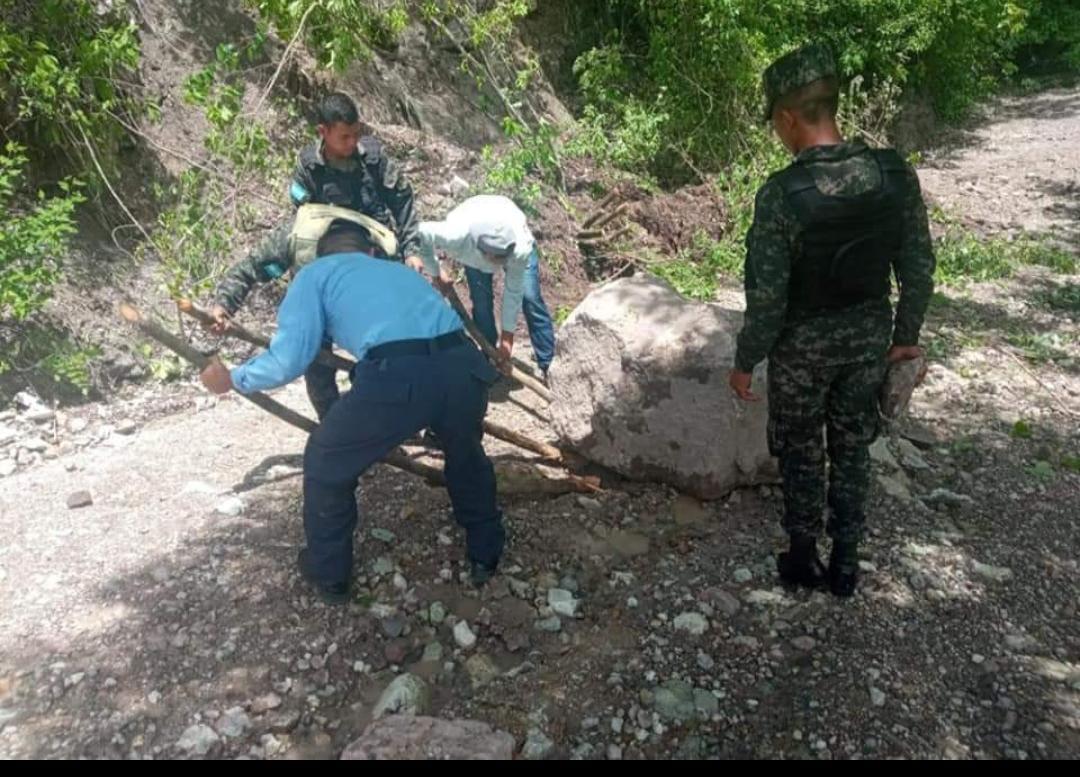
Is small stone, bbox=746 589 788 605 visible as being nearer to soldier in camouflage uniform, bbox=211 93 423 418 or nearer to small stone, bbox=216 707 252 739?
small stone, bbox=216 707 252 739

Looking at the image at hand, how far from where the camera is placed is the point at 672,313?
3396 millimetres

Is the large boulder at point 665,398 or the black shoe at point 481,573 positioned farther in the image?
the large boulder at point 665,398

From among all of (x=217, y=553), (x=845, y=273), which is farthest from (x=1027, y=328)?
(x=217, y=553)

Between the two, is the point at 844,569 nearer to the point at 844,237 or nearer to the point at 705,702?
the point at 705,702

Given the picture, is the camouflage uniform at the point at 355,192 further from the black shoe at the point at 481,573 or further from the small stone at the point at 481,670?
the small stone at the point at 481,670

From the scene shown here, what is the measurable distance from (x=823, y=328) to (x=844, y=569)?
866 mm

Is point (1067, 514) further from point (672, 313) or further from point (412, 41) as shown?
point (412, 41)

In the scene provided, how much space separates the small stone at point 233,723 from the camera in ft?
7.36

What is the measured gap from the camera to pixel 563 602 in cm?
282

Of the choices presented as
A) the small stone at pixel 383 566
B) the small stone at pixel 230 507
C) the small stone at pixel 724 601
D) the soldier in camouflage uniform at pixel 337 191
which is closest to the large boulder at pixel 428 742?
the small stone at pixel 383 566

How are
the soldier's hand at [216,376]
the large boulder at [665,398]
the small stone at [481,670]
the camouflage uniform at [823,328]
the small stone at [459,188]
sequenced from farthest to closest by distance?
the small stone at [459,188] → the large boulder at [665,398] → the soldier's hand at [216,376] → the small stone at [481,670] → the camouflage uniform at [823,328]

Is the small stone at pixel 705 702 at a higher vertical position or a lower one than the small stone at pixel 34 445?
lower

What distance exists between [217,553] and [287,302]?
1.06 meters

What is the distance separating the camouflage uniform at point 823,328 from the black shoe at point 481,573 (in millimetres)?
1061
